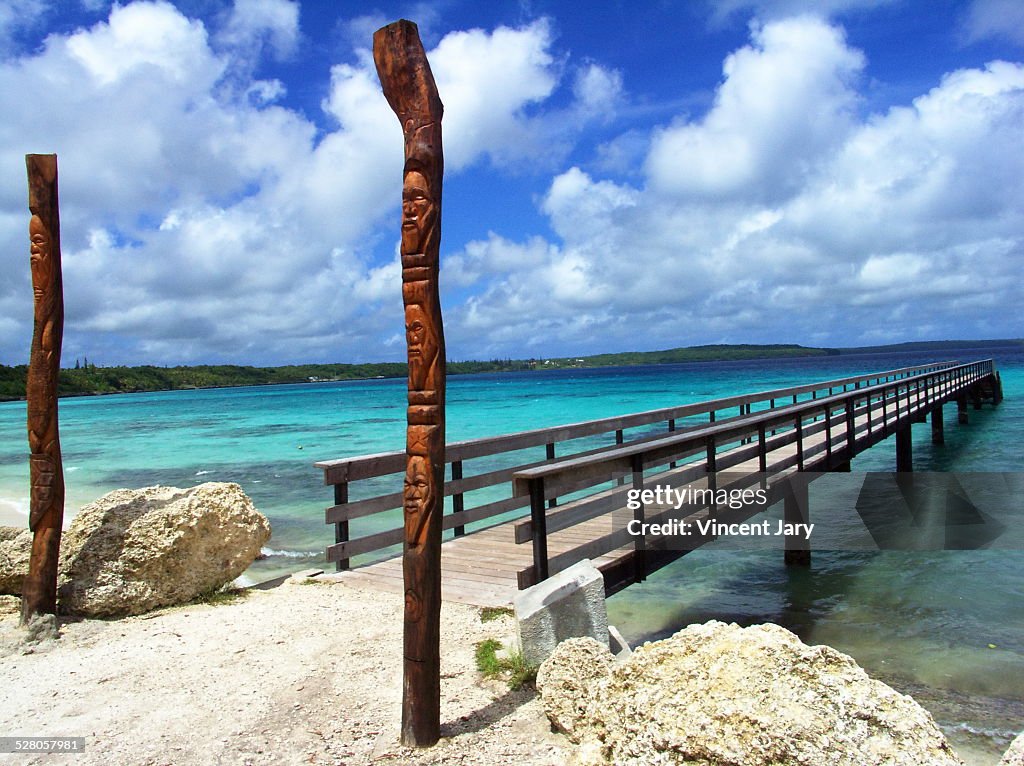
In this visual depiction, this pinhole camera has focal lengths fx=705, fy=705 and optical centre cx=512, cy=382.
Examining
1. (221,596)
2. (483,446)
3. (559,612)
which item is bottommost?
(221,596)

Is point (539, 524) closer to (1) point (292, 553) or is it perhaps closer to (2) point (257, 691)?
(2) point (257, 691)

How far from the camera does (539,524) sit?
4859 mm

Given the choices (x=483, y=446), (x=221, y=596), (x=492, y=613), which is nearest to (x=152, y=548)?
(x=221, y=596)

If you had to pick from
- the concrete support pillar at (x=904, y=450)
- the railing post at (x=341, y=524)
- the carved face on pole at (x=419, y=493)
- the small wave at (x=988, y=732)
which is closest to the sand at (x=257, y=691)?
the railing post at (x=341, y=524)

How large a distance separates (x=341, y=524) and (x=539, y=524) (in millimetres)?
2417

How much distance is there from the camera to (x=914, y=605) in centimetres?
725

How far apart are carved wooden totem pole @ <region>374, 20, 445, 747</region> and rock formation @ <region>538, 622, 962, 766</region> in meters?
0.85

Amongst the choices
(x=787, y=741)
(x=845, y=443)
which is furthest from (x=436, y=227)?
(x=845, y=443)

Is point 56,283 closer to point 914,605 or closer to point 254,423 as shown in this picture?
point 914,605

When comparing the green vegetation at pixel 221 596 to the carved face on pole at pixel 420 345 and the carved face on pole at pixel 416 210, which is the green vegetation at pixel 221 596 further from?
the carved face on pole at pixel 416 210

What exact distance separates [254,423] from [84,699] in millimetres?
42794

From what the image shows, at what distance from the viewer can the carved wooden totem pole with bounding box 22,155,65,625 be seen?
5.27 meters

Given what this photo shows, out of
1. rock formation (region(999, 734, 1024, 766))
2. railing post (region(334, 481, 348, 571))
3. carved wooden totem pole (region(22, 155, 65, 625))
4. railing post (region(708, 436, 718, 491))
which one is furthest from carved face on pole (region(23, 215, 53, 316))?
rock formation (region(999, 734, 1024, 766))

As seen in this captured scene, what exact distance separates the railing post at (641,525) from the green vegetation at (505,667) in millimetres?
1764
